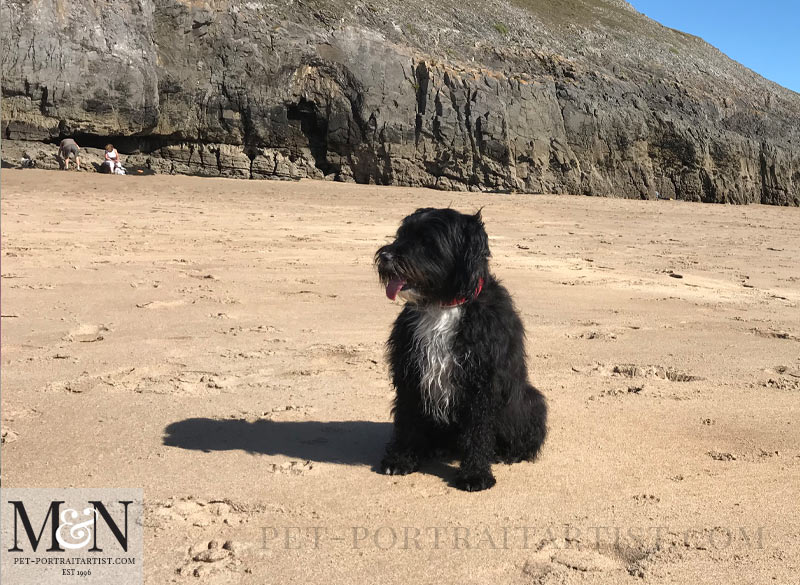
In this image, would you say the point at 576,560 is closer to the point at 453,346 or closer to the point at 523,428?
the point at 523,428

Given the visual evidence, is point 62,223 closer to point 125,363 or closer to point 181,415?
point 125,363

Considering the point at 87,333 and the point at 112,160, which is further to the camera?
the point at 112,160

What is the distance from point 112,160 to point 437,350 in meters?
16.3

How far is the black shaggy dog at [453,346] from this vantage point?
11.1ft

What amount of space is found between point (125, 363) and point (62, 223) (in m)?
6.40

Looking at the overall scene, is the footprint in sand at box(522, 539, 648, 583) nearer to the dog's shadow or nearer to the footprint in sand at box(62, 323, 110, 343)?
the dog's shadow

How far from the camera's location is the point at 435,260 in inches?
133

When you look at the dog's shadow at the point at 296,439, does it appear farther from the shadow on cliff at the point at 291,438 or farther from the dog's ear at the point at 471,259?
the dog's ear at the point at 471,259

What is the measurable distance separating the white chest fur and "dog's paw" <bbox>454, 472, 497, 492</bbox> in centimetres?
37

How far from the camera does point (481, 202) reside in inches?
694

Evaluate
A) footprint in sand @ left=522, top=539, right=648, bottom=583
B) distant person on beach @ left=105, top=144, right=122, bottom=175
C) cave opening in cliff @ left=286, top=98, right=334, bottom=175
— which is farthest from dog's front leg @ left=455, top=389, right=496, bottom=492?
cave opening in cliff @ left=286, top=98, right=334, bottom=175

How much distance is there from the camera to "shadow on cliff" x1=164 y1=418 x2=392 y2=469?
152 inches

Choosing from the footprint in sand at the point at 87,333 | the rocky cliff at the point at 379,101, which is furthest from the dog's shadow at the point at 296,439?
the rocky cliff at the point at 379,101

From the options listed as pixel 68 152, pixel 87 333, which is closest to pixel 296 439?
pixel 87 333
